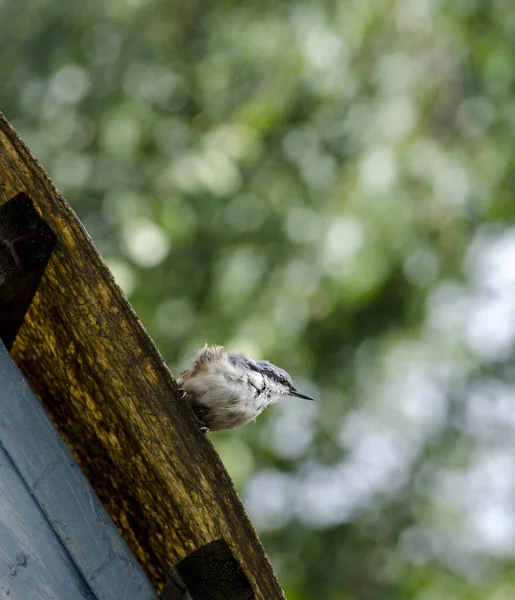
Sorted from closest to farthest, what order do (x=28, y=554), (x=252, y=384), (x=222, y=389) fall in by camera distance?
(x=28, y=554) → (x=222, y=389) → (x=252, y=384)

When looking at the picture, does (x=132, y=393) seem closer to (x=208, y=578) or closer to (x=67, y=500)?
(x=67, y=500)

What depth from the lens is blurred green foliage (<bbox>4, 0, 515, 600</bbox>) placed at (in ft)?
19.2

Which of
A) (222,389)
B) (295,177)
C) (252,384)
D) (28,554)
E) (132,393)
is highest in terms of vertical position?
(295,177)

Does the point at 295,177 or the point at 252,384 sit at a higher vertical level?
the point at 295,177

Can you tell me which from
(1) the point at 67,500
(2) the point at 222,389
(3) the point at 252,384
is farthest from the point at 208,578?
(3) the point at 252,384

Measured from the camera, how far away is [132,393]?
6.20 feet

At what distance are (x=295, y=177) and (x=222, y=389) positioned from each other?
3.78 m

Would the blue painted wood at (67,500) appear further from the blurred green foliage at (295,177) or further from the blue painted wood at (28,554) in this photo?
the blurred green foliage at (295,177)

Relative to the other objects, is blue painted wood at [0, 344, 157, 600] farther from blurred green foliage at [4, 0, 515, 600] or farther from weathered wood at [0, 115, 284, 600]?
blurred green foliage at [4, 0, 515, 600]

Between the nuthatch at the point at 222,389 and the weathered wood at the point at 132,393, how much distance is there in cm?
89

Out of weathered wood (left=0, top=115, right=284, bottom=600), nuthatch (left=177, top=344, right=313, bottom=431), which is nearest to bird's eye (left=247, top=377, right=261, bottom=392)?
nuthatch (left=177, top=344, right=313, bottom=431)

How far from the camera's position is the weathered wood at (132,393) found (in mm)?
1871

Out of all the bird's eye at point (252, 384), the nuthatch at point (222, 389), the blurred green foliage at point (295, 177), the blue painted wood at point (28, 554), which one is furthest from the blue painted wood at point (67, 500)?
the blurred green foliage at point (295, 177)

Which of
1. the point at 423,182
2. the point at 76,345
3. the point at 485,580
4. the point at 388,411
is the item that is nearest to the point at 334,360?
the point at 388,411
